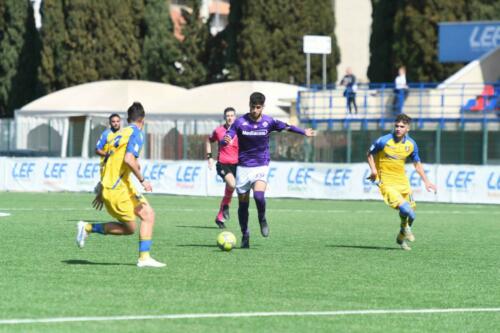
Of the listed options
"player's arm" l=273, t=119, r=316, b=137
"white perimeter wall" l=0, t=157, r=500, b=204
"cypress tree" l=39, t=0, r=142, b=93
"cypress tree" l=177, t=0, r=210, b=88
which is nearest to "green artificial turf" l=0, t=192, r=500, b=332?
"player's arm" l=273, t=119, r=316, b=137

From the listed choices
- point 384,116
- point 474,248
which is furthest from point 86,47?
point 474,248

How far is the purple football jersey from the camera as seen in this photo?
1733 centimetres

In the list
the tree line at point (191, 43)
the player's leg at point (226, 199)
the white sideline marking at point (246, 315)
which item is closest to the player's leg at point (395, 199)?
the player's leg at point (226, 199)

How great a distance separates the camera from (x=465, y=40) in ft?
160

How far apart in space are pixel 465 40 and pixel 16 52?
2504 cm

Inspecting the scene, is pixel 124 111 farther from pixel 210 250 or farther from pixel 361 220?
pixel 210 250

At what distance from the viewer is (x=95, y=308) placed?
35.7 feet

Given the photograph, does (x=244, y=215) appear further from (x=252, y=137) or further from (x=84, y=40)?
(x=84, y=40)

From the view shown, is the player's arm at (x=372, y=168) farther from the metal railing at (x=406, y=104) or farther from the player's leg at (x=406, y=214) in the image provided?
the metal railing at (x=406, y=104)

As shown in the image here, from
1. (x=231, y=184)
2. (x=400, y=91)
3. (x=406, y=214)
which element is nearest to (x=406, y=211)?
(x=406, y=214)

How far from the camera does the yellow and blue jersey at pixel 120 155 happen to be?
13992mm

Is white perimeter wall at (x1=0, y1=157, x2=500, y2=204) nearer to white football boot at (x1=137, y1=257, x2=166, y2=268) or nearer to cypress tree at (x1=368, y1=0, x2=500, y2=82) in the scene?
cypress tree at (x1=368, y1=0, x2=500, y2=82)

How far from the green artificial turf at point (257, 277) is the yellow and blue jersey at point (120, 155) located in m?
0.95

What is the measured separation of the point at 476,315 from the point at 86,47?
51.9m
